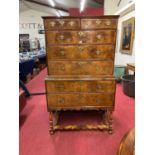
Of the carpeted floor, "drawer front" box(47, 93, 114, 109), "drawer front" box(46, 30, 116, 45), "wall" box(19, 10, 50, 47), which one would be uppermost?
"wall" box(19, 10, 50, 47)

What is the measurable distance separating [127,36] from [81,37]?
294 cm

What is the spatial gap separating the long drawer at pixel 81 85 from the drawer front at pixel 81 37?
0.47m

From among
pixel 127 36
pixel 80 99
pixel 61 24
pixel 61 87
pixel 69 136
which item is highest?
pixel 127 36

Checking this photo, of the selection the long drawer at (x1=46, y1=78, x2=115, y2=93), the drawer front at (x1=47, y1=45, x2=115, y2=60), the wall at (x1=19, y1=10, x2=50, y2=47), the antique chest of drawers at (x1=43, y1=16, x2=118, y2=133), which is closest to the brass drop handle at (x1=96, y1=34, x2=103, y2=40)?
the antique chest of drawers at (x1=43, y1=16, x2=118, y2=133)

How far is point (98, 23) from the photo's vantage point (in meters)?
2.01

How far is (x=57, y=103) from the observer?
88.0 inches

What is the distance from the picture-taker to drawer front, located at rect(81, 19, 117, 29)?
200cm

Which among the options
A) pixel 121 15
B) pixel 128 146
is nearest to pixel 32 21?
pixel 121 15

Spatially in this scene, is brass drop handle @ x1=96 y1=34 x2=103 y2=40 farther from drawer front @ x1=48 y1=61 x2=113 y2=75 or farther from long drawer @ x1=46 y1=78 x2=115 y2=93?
long drawer @ x1=46 y1=78 x2=115 y2=93

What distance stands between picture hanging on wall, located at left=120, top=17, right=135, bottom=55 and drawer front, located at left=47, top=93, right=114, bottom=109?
2.52 metres

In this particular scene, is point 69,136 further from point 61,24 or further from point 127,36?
point 127,36

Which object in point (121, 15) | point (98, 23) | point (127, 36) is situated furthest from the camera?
point (121, 15)

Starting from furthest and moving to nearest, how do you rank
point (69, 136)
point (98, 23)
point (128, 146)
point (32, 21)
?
point (32, 21)
point (69, 136)
point (98, 23)
point (128, 146)

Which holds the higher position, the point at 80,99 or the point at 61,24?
the point at 61,24
